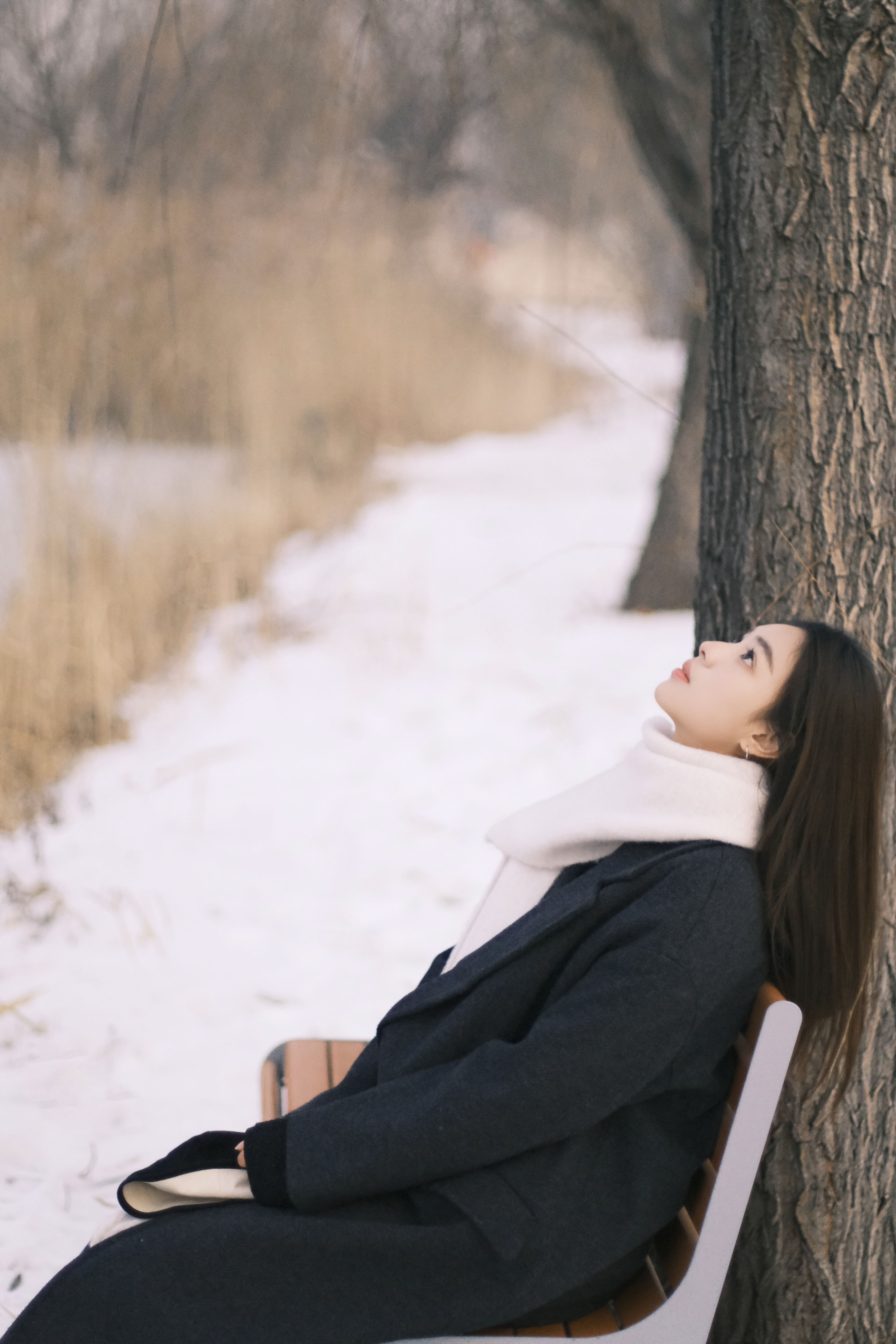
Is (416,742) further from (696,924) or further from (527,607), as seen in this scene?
(696,924)

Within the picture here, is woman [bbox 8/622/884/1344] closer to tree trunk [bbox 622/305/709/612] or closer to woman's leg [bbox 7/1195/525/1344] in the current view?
woman's leg [bbox 7/1195/525/1344]

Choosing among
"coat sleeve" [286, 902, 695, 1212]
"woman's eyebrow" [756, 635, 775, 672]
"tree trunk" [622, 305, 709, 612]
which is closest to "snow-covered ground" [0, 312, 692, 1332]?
"tree trunk" [622, 305, 709, 612]

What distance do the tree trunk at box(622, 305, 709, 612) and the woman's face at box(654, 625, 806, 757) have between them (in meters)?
3.48

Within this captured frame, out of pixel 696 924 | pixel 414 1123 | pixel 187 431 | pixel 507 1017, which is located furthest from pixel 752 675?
pixel 187 431

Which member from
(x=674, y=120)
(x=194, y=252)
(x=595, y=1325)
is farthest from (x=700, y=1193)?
(x=194, y=252)

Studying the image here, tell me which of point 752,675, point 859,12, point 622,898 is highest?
point 859,12

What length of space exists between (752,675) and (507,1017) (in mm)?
506

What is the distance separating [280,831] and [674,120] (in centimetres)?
308

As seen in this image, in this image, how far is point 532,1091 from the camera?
1240 mm

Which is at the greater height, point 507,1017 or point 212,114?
point 212,114

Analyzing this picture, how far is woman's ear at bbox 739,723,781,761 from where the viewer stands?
1372 mm

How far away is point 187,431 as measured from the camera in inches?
230

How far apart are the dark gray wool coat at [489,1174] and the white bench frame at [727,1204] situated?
71mm

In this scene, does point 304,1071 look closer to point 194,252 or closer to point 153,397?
point 153,397
